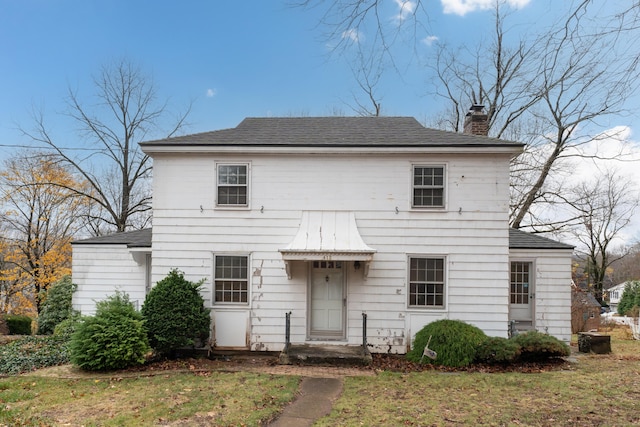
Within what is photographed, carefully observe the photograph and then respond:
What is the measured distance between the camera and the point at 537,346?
891 centimetres

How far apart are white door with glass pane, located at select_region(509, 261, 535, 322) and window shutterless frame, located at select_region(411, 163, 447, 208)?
418 cm

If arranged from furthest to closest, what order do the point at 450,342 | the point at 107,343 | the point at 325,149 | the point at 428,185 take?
the point at 428,185 → the point at 325,149 → the point at 450,342 → the point at 107,343

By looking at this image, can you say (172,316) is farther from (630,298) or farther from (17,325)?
(630,298)

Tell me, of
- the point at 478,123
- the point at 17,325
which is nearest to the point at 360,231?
the point at 478,123

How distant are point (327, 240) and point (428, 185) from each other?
334cm

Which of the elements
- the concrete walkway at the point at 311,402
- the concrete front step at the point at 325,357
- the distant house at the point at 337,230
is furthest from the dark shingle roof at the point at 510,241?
the concrete walkway at the point at 311,402

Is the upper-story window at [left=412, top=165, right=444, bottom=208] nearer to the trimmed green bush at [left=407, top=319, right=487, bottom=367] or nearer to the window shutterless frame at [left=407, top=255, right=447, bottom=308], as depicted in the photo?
the window shutterless frame at [left=407, top=255, right=447, bottom=308]

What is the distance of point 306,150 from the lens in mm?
9891

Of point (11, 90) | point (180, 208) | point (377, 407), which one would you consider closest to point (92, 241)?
point (180, 208)

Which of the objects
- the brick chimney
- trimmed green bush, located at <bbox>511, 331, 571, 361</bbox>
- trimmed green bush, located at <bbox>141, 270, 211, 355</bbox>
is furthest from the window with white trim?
trimmed green bush, located at <bbox>141, 270, 211, 355</bbox>

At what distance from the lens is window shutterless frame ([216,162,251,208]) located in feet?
33.1

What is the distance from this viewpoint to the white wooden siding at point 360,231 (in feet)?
32.0

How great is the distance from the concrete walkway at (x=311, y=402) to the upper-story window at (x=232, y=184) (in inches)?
203

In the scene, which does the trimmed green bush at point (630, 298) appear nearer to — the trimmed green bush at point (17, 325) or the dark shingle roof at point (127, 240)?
the dark shingle roof at point (127, 240)
